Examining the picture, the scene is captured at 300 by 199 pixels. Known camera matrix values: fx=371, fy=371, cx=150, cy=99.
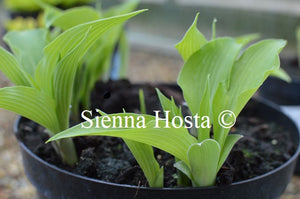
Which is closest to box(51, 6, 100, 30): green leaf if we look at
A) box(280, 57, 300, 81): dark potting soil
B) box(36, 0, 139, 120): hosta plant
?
box(36, 0, 139, 120): hosta plant

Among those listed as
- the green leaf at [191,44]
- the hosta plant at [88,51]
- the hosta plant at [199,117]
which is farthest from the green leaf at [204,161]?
the hosta plant at [88,51]

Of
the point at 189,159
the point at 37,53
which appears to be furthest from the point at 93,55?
the point at 189,159

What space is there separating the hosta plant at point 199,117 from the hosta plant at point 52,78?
105mm

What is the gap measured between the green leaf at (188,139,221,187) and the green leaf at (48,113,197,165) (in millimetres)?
11

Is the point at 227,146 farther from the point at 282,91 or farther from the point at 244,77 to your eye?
the point at 282,91

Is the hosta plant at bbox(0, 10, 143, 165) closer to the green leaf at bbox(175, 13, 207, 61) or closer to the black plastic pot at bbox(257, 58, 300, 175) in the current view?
the green leaf at bbox(175, 13, 207, 61)

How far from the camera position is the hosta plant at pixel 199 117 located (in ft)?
1.21

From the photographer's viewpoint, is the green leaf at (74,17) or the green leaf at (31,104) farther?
the green leaf at (74,17)

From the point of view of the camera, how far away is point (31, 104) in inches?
18.3

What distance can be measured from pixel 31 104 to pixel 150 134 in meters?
0.18

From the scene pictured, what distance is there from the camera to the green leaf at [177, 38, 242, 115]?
0.50 meters

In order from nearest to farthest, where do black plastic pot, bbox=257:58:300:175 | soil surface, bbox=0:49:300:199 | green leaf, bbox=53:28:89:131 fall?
1. green leaf, bbox=53:28:89:131
2. soil surface, bbox=0:49:300:199
3. black plastic pot, bbox=257:58:300:175

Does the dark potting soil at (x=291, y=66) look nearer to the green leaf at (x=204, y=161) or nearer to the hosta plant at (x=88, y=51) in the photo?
the hosta plant at (x=88, y=51)

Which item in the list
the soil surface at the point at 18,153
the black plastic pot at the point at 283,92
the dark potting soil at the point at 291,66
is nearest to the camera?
the soil surface at the point at 18,153
